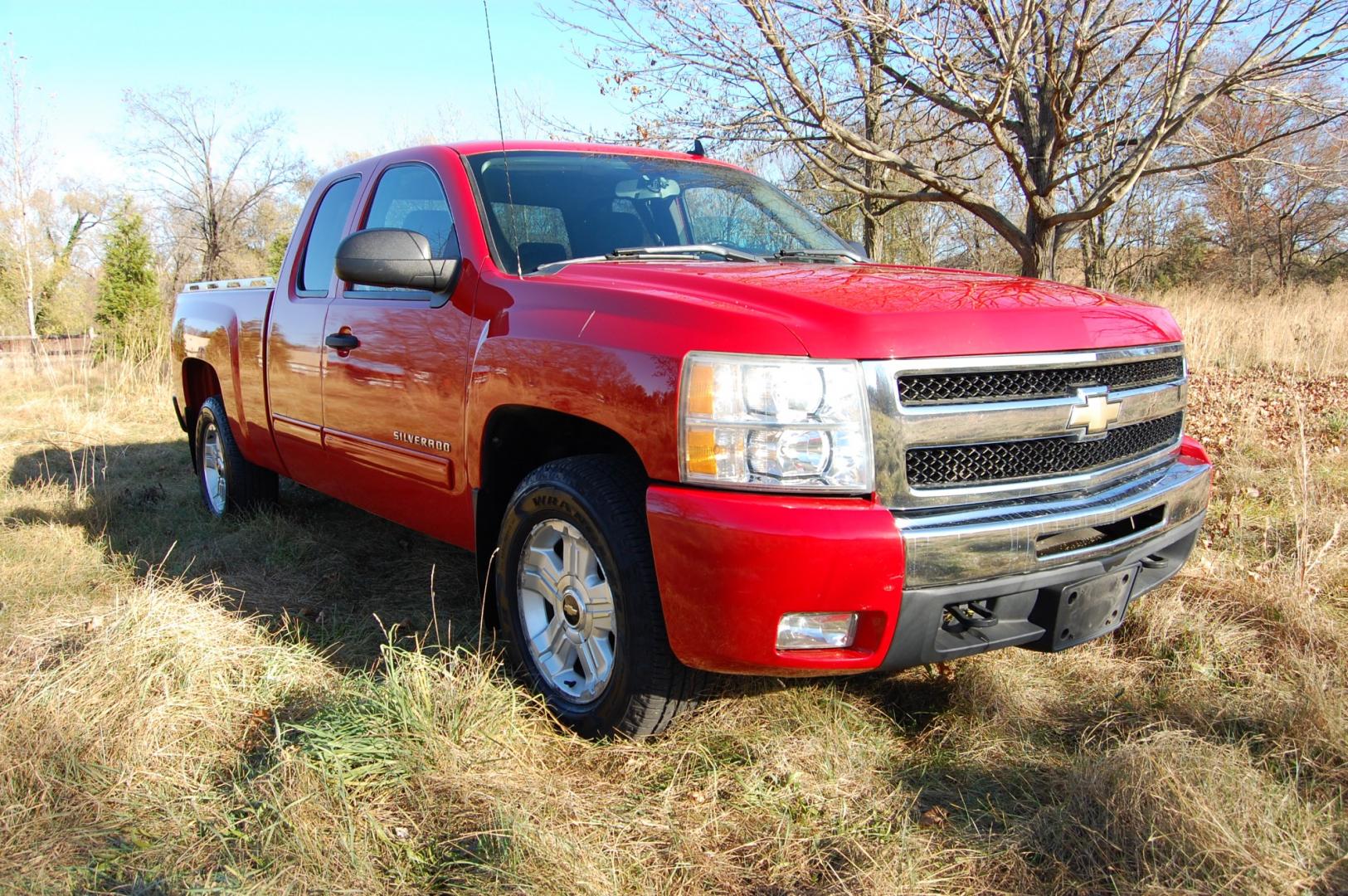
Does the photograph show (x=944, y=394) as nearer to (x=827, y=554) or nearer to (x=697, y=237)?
(x=827, y=554)

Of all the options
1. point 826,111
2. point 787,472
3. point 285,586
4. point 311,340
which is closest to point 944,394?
point 787,472

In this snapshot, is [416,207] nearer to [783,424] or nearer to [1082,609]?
[783,424]

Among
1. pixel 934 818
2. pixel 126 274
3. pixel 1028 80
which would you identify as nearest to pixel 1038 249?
pixel 1028 80

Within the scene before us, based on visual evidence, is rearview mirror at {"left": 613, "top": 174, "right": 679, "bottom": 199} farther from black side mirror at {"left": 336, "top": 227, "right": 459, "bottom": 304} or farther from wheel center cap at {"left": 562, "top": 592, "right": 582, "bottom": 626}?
wheel center cap at {"left": 562, "top": 592, "right": 582, "bottom": 626}

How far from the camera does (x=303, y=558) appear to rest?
4.68 m

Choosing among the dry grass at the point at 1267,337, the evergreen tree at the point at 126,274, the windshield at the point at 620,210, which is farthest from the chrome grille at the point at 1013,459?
the evergreen tree at the point at 126,274

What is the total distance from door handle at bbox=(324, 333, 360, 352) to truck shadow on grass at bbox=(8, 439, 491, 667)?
0.97m

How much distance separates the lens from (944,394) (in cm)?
228

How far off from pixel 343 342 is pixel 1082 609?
287 centimetres

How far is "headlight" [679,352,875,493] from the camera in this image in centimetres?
218

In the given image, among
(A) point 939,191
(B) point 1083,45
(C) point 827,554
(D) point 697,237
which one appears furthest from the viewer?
(A) point 939,191

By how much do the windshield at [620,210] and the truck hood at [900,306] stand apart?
0.31 m

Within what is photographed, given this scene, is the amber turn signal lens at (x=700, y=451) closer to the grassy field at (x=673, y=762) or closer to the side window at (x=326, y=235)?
the grassy field at (x=673, y=762)

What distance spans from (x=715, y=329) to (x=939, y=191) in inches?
226
